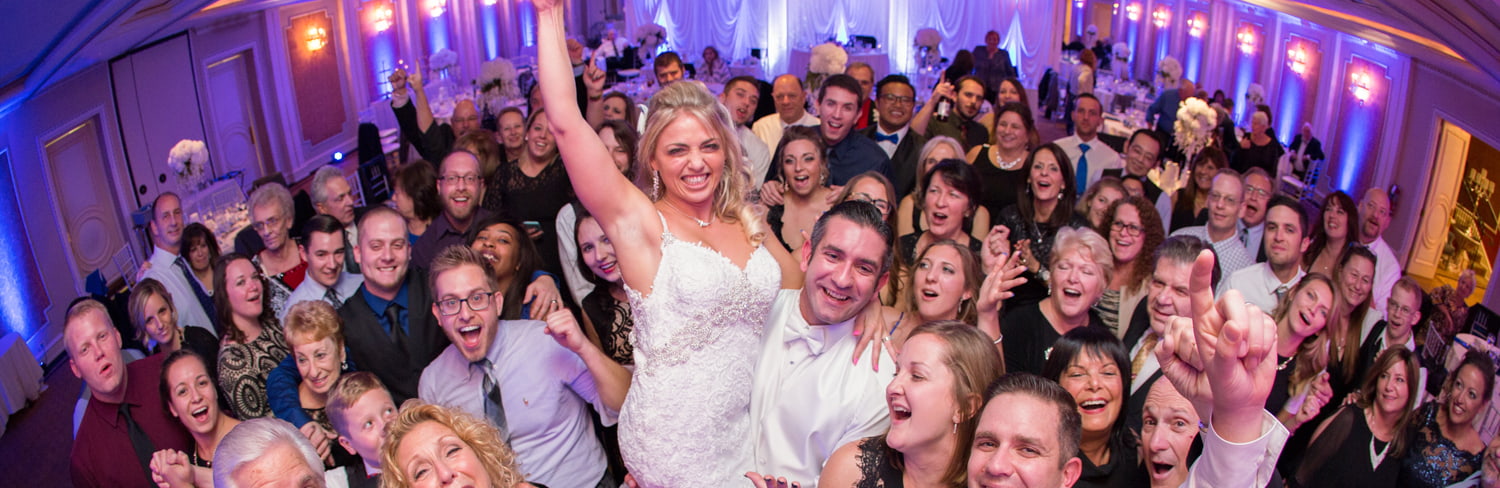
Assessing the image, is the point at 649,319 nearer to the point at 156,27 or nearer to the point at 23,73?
the point at 23,73

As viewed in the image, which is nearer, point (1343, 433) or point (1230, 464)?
point (1230, 464)

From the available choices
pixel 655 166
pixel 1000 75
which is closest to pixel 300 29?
pixel 1000 75

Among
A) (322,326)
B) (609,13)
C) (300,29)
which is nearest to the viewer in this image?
(322,326)

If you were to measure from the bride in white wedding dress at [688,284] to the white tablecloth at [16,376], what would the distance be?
4366mm

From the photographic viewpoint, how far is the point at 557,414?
8.76 feet

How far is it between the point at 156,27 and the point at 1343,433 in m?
6.51

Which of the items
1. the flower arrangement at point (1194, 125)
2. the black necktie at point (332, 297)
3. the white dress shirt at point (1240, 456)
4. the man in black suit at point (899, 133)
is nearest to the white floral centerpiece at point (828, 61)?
the man in black suit at point (899, 133)

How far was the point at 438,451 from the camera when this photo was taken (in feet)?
6.81

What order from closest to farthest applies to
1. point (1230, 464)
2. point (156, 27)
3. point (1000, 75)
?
point (1230, 464)
point (156, 27)
point (1000, 75)

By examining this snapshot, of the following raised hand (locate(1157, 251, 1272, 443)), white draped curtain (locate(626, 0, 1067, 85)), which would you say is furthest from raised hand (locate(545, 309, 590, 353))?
white draped curtain (locate(626, 0, 1067, 85))

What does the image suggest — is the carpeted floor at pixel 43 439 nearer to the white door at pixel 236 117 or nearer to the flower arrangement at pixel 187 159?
the flower arrangement at pixel 187 159

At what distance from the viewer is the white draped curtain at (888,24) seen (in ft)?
52.5

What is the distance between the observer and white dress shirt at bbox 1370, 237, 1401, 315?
398 centimetres

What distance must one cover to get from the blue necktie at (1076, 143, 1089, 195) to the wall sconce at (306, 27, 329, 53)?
833 cm
